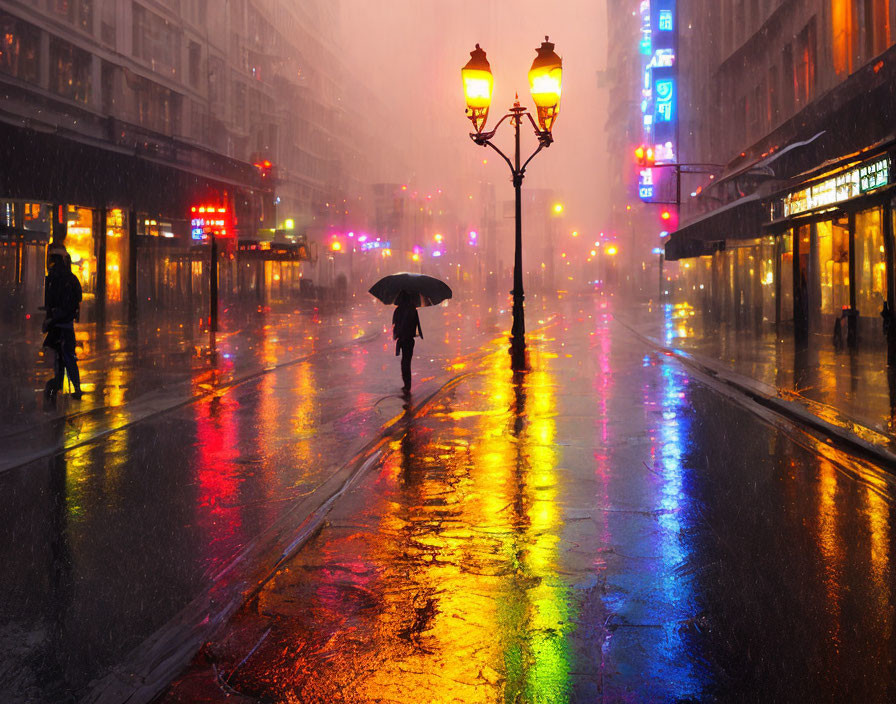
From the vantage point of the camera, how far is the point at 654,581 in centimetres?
526

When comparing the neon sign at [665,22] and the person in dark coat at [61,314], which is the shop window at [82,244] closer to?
the person in dark coat at [61,314]

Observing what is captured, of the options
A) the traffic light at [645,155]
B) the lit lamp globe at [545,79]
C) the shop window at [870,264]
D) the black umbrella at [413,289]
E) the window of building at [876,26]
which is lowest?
the black umbrella at [413,289]

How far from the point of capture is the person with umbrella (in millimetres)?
14945

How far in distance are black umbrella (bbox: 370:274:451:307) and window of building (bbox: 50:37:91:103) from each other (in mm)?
29434

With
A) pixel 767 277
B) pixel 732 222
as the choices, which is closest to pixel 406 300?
pixel 732 222

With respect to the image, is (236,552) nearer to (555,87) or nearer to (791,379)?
(791,379)

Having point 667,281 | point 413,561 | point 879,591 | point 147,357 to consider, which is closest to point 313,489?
point 413,561

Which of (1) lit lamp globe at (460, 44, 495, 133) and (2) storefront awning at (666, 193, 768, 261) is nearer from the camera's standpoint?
(1) lit lamp globe at (460, 44, 495, 133)

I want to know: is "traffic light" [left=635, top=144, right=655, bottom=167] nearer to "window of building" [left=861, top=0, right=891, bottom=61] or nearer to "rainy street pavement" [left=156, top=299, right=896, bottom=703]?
"window of building" [left=861, top=0, right=891, bottom=61]

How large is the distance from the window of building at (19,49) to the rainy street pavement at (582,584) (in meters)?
33.0

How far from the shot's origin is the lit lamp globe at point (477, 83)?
17469 mm

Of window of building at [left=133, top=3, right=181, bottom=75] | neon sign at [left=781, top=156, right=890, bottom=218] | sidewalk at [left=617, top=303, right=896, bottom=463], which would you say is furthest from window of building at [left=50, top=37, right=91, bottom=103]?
neon sign at [left=781, top=156, right=890, bottom=218]

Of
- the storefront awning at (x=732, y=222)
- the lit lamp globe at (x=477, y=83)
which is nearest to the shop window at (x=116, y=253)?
the storefront awning at (x=732, y=222)

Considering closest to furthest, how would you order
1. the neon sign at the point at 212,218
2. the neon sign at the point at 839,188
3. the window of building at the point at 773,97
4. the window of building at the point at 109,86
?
the neon sign at the point at 839,188 < the neon sign at the point at 212,218 < the window of building at the point at 773,97 < the window of building at the point at 109,86
